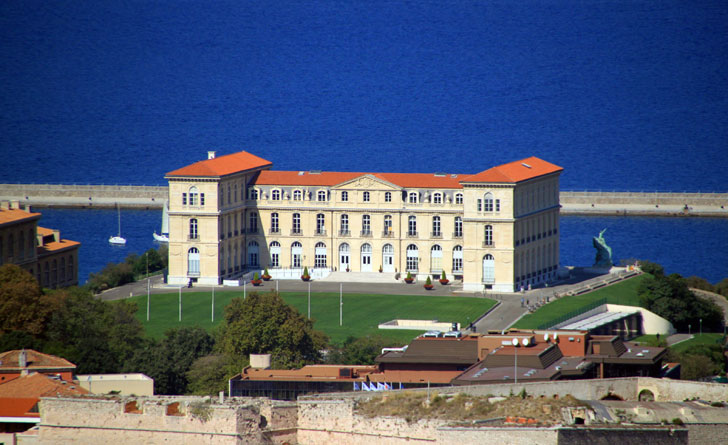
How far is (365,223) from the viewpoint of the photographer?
124m

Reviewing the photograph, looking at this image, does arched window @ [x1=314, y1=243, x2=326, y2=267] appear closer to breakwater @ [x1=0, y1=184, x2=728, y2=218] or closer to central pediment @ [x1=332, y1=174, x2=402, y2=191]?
central pediment @ [x1=332, y1=174, x2=402, y2=191]

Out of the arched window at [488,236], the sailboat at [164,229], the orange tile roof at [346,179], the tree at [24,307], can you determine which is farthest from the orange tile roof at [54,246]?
the sailboat at [164,229]

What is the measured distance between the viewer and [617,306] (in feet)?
358

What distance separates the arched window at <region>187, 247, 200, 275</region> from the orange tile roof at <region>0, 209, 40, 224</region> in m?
10.0

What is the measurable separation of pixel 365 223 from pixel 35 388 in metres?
52.6

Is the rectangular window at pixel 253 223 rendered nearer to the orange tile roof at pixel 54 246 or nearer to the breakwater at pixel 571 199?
the orange tile roof at pixel 54 246

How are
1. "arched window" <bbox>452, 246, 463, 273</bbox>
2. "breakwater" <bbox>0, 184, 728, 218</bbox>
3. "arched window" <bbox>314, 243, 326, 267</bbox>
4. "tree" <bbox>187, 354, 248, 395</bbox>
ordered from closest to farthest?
1. "tree" <bbox>187, 354, 248, 395</bbox>
2. "arched window" <bbox>452, 246, 463, 273</bbox>
3. "arched window" <bbox>314, 243, 326, 267</bbox>
4. "breakwater" <bbox>0, 184, 728, 218</bbox>

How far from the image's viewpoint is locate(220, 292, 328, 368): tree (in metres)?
→ 88.2

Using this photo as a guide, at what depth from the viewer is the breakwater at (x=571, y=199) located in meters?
174

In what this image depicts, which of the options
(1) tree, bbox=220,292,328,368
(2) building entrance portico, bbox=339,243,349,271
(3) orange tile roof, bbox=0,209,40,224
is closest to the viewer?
(1) tree, bbox=220,292,328,368

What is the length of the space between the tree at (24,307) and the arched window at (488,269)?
3158 cm

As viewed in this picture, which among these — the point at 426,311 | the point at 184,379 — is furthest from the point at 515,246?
the point at 184,379

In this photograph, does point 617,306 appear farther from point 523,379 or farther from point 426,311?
point 523,379

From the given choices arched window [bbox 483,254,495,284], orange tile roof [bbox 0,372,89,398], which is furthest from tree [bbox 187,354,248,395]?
arched window [bbox 483,254,495,284]
